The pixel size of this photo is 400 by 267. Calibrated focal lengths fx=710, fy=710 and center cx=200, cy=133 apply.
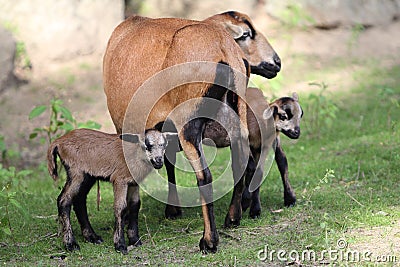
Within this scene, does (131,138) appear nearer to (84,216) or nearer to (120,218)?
(120,218)

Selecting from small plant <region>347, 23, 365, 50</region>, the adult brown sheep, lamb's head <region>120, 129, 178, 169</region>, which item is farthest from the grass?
small plant <region>347, 23, 365, 50</region>

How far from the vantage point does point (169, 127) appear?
5.67 metres

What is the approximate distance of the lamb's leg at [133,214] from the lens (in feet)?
19.5

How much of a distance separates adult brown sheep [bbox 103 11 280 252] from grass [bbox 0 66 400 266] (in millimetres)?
351

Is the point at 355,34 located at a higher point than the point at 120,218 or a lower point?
higher

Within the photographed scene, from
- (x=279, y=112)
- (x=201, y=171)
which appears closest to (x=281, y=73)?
(x=279, y=112)

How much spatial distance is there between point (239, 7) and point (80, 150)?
7.48 meters

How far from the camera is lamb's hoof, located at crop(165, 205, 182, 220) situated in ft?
22.5

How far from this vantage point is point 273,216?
6.48 metres

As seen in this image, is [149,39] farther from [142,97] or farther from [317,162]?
[317,162]

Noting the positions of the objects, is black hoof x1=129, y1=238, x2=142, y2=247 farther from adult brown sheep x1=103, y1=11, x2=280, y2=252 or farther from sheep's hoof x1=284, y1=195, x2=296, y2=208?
sheep's hoof x1=284, y1=195, x2=296, y2=208

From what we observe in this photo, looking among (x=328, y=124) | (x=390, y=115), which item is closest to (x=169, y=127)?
(x=328, y=124)

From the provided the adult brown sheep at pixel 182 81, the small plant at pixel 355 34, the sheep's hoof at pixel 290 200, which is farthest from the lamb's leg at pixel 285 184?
the small plant at pixel 355 34

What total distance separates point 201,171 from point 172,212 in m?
1.48
